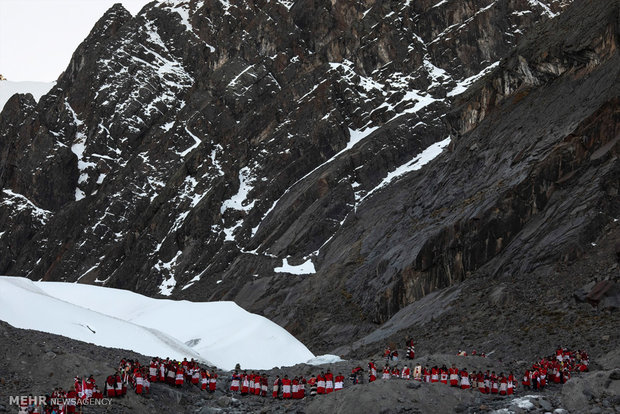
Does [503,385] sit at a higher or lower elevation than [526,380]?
lower

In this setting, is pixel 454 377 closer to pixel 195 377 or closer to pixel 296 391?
pixel 296 391

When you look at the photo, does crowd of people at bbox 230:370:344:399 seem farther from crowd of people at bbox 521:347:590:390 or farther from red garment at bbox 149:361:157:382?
crowd of people at bbox 521:347:590:390

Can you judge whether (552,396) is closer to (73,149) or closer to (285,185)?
(285,185)

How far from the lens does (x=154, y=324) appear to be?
55.4 m

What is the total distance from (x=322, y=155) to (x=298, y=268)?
92.5 feet

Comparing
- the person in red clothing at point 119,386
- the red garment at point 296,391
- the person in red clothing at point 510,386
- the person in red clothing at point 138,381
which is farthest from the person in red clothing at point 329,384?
the person in red clothing at point 119,386

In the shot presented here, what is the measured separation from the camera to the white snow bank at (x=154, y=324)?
40438 mm

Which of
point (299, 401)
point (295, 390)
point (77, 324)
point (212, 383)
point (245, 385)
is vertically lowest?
point (299, 401)

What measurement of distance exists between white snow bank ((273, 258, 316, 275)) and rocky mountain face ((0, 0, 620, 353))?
27cm

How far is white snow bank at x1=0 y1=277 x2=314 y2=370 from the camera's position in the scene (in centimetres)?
4044

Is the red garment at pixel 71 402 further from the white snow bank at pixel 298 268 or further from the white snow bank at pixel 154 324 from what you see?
the white snow bank at pixel 298 268

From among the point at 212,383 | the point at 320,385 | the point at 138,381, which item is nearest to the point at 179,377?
the point at 212,383

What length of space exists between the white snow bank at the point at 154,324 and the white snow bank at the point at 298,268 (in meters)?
25.2

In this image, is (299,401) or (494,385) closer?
(299,401)
